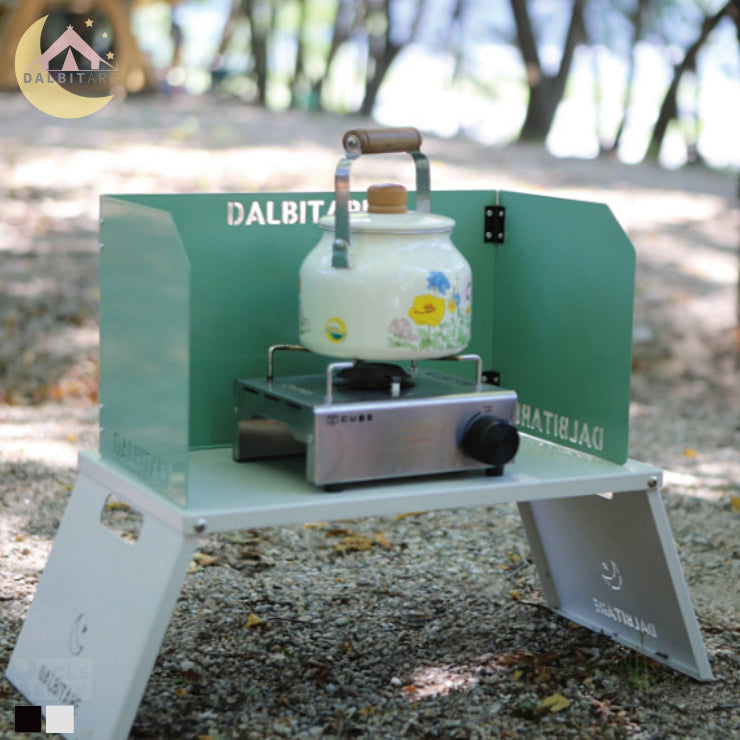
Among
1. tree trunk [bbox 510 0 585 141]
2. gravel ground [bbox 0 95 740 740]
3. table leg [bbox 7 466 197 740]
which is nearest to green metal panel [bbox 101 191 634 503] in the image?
table leg [bbox 7 466 197 740]

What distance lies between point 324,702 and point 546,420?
89cm

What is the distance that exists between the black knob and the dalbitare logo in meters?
10.7

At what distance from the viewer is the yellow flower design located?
2.55 metres

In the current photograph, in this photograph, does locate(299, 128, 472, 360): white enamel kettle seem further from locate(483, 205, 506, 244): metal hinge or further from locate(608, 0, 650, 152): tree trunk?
locate(608, 0, 650, 152): tree trunk

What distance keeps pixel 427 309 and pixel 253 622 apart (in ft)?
3.88

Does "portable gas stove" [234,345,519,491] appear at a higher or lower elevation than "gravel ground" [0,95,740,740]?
higher

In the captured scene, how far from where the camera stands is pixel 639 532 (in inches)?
115

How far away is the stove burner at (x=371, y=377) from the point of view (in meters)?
2.67

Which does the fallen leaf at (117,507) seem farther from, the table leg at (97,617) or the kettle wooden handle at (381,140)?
the kettle wooden handle at (381,140)

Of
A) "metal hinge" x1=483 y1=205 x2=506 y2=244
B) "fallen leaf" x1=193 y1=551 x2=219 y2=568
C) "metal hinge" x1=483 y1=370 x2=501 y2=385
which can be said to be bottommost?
"fallen leaf" x1=193 y1=551 x2=219 y2=568

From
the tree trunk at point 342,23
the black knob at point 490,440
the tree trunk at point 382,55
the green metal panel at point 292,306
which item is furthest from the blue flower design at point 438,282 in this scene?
the tree trunk at point 342,23

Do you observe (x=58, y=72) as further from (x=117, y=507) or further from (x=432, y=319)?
(x=432, y=319)

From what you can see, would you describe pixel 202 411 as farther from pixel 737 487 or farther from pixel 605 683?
pixel 737 487

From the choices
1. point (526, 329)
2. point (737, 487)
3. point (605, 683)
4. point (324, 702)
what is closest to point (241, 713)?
point (324, 702)
